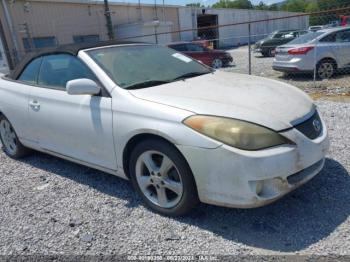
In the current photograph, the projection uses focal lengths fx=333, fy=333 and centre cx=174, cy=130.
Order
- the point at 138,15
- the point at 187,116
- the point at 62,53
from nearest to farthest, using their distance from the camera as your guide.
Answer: the point at 187,116, the point at 62,53, the point at 138,15

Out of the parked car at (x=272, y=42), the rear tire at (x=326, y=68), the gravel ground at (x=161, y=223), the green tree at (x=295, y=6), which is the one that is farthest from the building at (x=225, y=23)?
the gravel ground at (x=161, y=223)

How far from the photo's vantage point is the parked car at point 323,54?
953 cm

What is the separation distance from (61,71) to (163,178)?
1882 millimetres

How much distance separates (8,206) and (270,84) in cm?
308

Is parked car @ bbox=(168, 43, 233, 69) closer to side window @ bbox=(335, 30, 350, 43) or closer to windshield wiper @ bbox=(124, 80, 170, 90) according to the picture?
side window @ bbox=(335, 30, 350, 43)

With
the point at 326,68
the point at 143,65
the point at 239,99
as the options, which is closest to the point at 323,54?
the point at 326,68

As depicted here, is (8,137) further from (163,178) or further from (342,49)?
(342,49)

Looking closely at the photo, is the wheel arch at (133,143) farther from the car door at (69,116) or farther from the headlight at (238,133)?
the headlight at (238,133)

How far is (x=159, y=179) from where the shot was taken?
300 cm

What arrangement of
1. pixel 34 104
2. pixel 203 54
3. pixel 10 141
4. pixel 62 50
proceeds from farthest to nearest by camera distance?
pixel 203 54, pixel 10 141, pixel 34 104, pixel 62 50

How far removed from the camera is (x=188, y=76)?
369 centimetres

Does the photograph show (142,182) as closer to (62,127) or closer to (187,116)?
(187,116)

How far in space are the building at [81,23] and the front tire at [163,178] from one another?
10095mm

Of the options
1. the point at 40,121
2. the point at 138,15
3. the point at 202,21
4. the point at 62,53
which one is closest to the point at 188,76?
the point at 62,53
